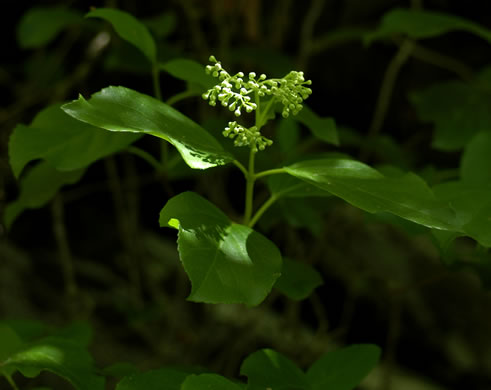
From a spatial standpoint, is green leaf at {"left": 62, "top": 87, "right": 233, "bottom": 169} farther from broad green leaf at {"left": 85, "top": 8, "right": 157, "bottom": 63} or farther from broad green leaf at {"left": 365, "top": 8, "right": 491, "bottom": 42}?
broad green leaf at {"left": 365, "top": 8, "right": 491, "bottom": 42}

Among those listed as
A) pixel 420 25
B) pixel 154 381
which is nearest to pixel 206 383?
pixel 154 381

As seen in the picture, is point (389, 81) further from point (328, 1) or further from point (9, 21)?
point (9, 21)

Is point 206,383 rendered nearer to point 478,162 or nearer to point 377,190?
point 377,190

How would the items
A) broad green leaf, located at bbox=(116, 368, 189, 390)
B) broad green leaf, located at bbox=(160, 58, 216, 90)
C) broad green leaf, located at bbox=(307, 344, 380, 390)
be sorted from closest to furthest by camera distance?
broad green leaf, located at bbox=(116, 368, 189, 390) → broad green leaf, located at bbox=(307, 344, 380, 390) → broad green leaf, located at bbox=(160, 58, 216, 90)

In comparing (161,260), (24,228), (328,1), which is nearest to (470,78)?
(328,1)

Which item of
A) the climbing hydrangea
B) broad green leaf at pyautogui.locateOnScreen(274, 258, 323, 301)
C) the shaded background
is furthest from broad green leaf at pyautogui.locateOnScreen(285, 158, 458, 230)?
the shaded background

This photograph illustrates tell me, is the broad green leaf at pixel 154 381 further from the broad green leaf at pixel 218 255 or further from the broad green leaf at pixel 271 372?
the broad green leaf at pixel 218 255

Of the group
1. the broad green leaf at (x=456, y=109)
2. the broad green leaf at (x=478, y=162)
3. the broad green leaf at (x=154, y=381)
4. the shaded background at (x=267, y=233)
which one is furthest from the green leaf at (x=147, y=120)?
the shaded background at (x=267, y=233)
